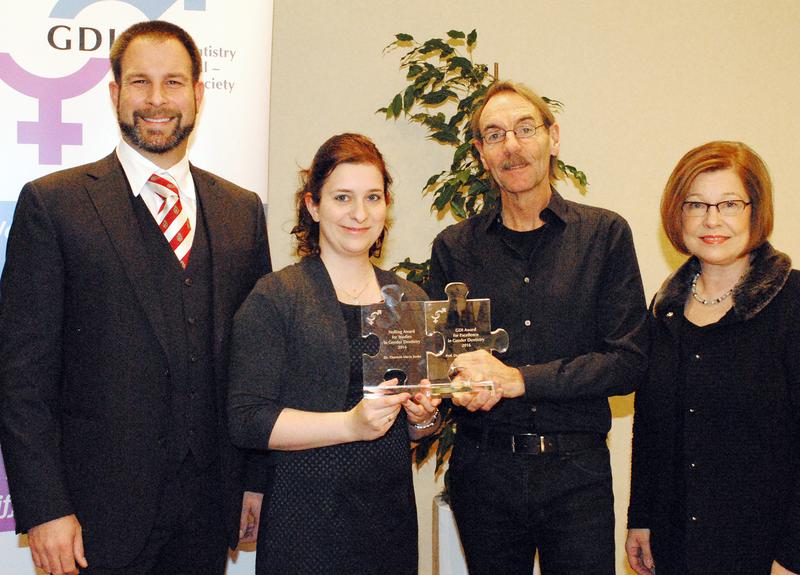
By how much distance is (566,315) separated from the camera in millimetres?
2539

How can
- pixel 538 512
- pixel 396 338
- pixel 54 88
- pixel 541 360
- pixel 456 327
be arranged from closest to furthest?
pixel 396 338 < pixel 456 327 < pixel 538 512 < pixel 541 360 < pixel 54 88

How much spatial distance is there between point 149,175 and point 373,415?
103cm

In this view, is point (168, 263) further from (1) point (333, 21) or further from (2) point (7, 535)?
(1) point (333, 21)

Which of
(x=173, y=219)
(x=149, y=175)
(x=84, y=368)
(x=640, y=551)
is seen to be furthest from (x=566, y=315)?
(x=84, y=368)

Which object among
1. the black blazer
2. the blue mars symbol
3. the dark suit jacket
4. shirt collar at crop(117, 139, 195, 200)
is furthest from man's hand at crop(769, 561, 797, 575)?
the blue mars symbol

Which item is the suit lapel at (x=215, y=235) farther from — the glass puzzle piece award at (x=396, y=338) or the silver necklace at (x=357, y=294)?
the glass puzzle piece award at (x=396, y=338)

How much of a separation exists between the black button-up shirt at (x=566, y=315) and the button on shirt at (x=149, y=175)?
95 centimetres

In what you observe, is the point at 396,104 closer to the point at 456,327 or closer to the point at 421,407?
the point at 456,327

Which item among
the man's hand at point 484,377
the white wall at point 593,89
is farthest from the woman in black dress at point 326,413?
the white wall at point 593,89

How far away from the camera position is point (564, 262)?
2.56 m

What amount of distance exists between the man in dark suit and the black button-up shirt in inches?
33.9

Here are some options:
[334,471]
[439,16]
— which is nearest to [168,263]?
[334,471]

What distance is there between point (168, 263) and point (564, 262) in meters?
1.23

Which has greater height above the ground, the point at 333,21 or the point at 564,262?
the point at 333,21
